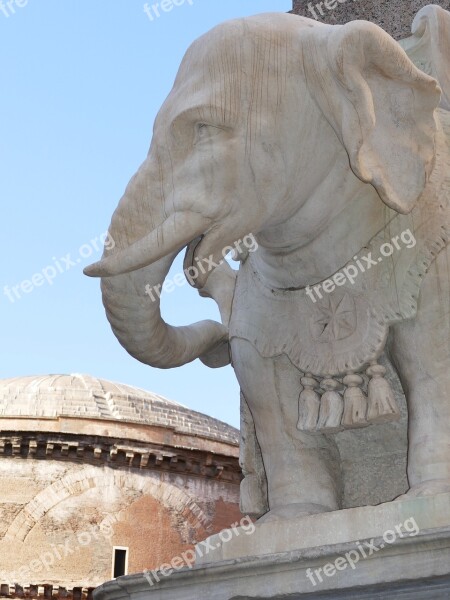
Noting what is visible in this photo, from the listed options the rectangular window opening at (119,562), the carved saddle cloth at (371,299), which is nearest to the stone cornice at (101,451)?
the rectangular window opening at (119,562)

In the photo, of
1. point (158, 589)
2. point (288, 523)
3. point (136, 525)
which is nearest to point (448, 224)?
point (288, 523)

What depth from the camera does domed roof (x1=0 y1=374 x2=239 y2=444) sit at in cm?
2095

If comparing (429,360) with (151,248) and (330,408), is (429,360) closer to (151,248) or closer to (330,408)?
(330,408)

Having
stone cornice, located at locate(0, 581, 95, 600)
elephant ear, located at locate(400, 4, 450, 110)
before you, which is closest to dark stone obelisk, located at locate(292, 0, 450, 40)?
elephant ear, located at locate(400, 4, 450, 110)

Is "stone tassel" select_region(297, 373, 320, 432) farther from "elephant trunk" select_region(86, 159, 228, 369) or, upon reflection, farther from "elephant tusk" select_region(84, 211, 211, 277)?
"elephant tusk" select_region(84, 211, 211, 277)

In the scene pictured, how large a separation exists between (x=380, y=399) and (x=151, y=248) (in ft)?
1.97

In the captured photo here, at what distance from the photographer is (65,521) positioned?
796 inches

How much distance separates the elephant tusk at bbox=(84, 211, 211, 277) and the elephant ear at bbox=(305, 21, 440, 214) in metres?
0.36

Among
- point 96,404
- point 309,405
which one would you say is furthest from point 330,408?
point 96,404

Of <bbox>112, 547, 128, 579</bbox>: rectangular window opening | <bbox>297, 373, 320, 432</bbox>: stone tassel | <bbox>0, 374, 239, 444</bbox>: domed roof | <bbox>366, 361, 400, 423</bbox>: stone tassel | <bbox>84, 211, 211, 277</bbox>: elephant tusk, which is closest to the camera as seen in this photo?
<bbox>84, 211, 211, 277</bbox>: elephant tusk

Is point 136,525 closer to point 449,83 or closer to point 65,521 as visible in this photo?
point 65,521

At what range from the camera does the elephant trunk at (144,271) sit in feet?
7.83

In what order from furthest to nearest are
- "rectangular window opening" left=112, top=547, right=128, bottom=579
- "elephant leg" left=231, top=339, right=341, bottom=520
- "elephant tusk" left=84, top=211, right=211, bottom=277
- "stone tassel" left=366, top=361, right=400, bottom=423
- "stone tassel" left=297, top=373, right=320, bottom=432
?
"rectangular window opening" left=112, top=547, right=128, bottom=579
"elephant leg" left=231, top=339, right=341, bottom=520
"stone tassel" left=297, top=373, right=320, bottom=432
"stone tassel" left=366, top=361, right=400, bottom=423
"elephant tusk" left=84, top=211, right=211, bottom=277

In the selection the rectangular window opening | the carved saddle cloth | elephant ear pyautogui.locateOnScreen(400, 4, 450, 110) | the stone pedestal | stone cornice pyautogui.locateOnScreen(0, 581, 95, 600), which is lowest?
the stone pedestal
